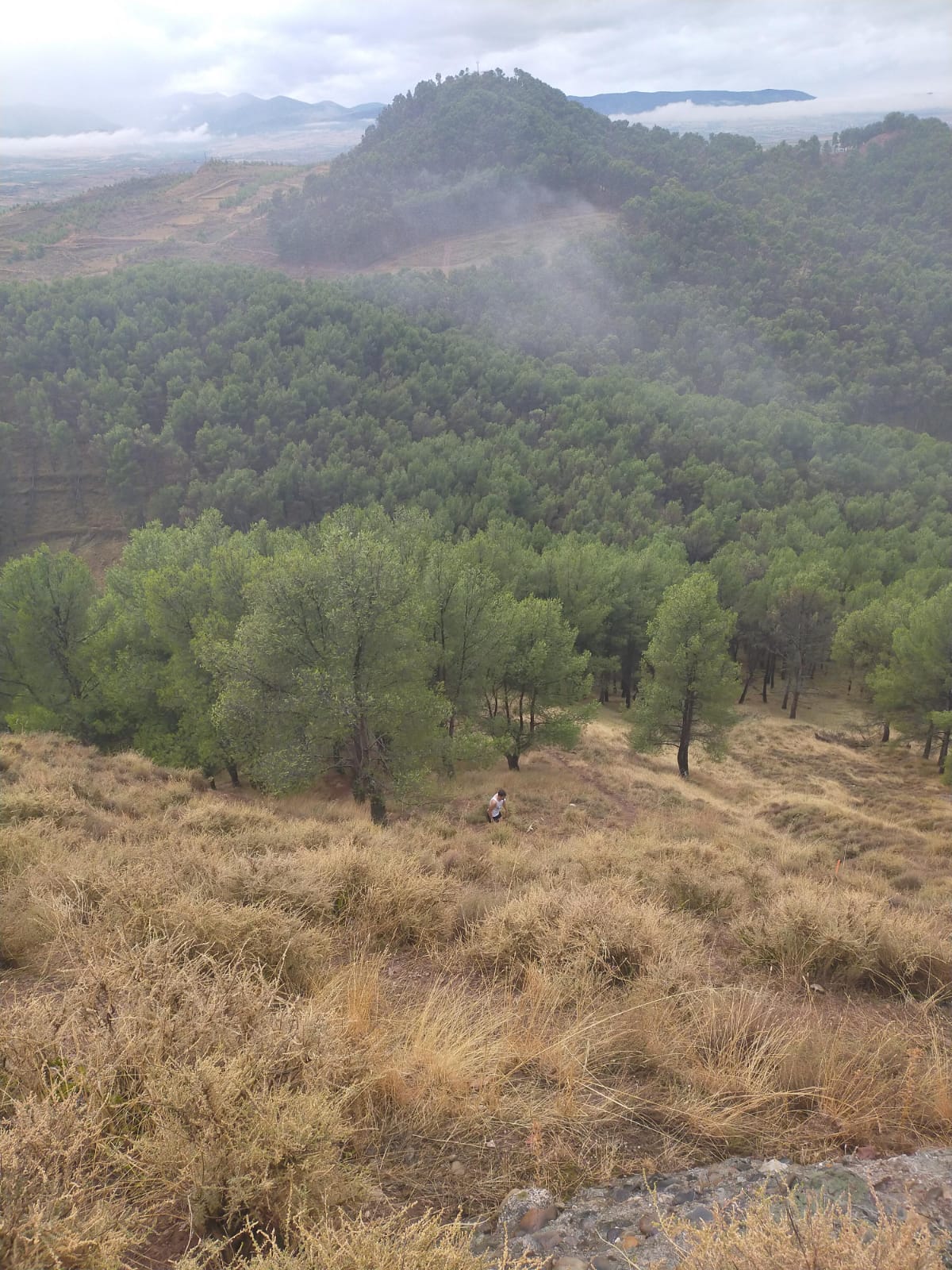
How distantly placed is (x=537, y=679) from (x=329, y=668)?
32.0 ft

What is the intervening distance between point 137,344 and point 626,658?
55.2m

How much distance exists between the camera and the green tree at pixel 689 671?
77.0 ft

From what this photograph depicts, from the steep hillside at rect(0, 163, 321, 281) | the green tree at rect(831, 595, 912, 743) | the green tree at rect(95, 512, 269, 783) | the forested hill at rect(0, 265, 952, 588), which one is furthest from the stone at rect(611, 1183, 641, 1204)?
the steep hillside at rect(0, 163, 321, 281)

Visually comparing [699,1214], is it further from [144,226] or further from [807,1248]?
[144,226]

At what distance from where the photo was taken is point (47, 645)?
1853cm

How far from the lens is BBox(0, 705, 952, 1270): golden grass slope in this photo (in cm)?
240

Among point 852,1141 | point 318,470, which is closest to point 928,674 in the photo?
point 852,1141

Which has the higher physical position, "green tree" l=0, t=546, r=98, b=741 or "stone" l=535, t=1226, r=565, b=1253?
"stone" l=535, t=1226, r=565, b=1253

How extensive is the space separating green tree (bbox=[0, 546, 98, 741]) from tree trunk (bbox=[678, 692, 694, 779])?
2019 cm

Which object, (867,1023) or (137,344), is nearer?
(867,1023)

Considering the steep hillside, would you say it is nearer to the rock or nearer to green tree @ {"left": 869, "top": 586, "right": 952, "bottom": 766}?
green tree @ {"left": 869, "top": 586, "right": 952, "bottom": 766}

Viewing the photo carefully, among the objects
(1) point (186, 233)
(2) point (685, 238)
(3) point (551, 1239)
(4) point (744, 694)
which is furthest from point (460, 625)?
(1) point (186, 233)

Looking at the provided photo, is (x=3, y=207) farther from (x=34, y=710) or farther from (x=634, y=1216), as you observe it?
(x=634, y=1216)

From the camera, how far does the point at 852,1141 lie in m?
3.25
